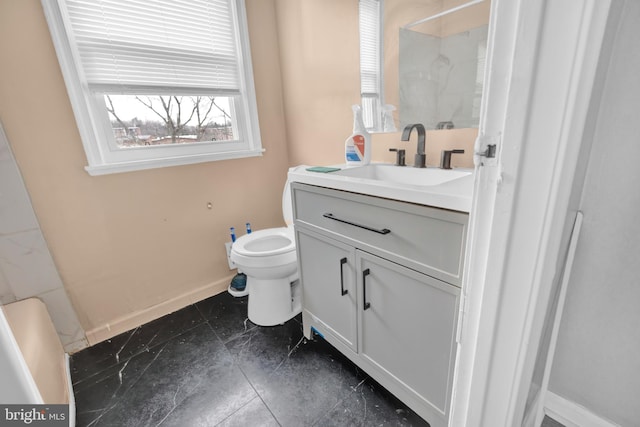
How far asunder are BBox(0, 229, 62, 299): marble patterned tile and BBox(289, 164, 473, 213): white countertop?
1314 mm

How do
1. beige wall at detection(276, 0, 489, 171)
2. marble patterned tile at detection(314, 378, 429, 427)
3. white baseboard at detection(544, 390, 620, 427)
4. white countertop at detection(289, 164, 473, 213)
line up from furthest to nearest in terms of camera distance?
1. beige wall at detection(276, 0, 489, 171)
2. marble patterned tile at detection(314, 378, 429, 427)
3. white baseboard at detection(544, 390, 620, 427)
4. white countertop at detection(289, 164, 473, 213)

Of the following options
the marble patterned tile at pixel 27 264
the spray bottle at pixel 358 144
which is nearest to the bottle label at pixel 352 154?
the spray bottle at pixel 358 144

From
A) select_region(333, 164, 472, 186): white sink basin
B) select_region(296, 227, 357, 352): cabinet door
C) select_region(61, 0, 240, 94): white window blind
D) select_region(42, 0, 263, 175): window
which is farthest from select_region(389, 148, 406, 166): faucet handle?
select_region(61, 0, 240, 94): white window blind

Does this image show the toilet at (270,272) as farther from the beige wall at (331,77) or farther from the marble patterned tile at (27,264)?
the marble patterned tile at (27,264)

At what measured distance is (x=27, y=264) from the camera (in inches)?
51.4

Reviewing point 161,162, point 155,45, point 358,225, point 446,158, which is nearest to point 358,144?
point 446,158

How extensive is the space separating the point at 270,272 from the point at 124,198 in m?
0.86

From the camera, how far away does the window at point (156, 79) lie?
134cm

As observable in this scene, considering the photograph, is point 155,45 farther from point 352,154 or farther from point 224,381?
point 224,381

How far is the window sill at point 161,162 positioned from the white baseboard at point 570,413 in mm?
1825

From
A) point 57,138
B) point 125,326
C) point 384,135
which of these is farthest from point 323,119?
point 125,326

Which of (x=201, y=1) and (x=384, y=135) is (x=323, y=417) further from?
(x=201, y=1)

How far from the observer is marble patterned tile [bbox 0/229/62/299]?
1263 millimetres

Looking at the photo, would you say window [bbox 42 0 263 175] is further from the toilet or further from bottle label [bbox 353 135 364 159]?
bottle label [bbox 353 135 364 159]
